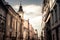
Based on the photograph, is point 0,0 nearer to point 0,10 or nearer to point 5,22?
point 0,10

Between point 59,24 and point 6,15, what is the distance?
1146 centimetres

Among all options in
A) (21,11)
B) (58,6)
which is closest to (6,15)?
(58,6)

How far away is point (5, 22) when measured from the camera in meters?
27.1

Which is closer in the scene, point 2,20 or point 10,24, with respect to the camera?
point 2,20

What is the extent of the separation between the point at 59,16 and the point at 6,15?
36.9 feet

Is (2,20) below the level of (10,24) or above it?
above

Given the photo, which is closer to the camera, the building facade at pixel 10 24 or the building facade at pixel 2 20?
the building facade at pixel 2 20

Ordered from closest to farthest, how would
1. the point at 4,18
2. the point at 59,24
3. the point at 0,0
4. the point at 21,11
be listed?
the point at 59,24, the point at 0,0, the point at 4,18, the point at 21,11

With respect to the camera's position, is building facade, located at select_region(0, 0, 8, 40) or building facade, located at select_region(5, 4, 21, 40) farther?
building facade, located at select_region(5, 4, 21, 40)

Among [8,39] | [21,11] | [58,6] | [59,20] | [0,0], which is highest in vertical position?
[21,11]

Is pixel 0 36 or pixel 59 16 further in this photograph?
pixel 0 36

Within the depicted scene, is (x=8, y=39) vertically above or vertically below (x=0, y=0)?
below

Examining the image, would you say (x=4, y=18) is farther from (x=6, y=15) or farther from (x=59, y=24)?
(x=59, y=24)

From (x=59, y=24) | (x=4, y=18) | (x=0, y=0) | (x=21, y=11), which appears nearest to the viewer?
(x=59, y=24)
